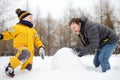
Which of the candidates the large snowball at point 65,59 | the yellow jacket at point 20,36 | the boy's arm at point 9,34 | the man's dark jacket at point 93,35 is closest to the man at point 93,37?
the man's dark jacket at point 93,35

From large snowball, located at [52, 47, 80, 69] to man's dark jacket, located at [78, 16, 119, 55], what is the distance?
0.92ft

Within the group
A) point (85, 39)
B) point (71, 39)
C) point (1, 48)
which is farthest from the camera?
point (71, 39)

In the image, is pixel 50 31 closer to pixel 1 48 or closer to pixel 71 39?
pixel 71 39

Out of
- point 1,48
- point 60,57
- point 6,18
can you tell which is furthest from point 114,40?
point 1,48

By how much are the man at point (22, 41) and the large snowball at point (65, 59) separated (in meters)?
0.52

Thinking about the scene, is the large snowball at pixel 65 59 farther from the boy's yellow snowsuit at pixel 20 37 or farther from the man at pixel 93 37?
the boy's yellow snowsuit at pixel 20 37

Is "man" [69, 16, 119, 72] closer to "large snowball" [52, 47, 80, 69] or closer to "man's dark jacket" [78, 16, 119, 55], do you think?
"man's dark jacket" [78, 16, 119, 55]

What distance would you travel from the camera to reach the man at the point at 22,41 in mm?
4125

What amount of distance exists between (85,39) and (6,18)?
13.9m

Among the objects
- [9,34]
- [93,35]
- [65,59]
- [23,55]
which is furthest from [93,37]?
[9,34]

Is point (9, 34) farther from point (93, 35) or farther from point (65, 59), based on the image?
point (93, 35)

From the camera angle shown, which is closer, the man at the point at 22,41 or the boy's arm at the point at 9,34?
the man at the point at 22,41

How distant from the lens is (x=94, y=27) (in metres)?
3.98

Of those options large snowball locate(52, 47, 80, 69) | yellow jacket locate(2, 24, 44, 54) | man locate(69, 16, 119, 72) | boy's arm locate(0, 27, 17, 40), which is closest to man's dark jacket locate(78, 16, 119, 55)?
man locate(69, 16, 119, 72)
